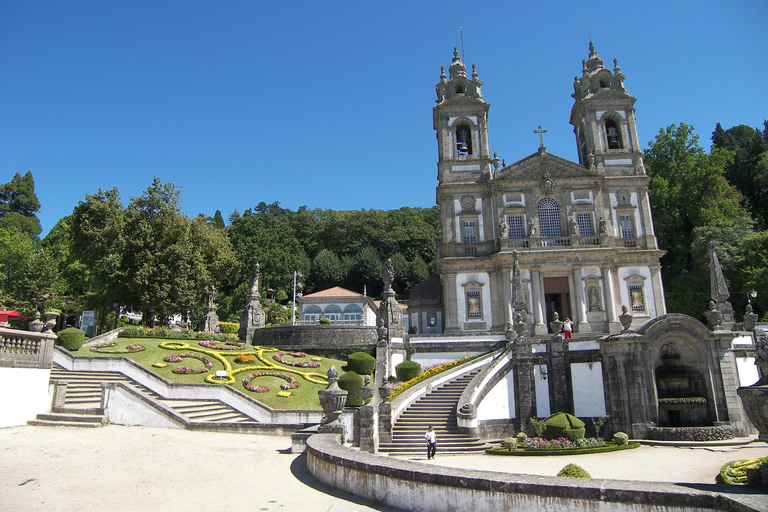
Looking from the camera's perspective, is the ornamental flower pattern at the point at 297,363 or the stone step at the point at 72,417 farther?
the ornamental flower pattern at the point at 297,363

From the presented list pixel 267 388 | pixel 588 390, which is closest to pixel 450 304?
pixel 588 390

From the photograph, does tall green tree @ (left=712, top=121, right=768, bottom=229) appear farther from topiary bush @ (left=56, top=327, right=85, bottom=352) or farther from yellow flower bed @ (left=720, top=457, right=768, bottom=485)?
topiary bush @ (left=56, top=327, right=85, bottom=352)

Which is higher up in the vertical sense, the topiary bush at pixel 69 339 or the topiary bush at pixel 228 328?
the topiary bush at pixel 228 328

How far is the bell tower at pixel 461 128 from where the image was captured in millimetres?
36500

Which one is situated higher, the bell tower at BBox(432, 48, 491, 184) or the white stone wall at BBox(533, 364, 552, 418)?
the bell tower at BBox(432, 48, 491, 184)

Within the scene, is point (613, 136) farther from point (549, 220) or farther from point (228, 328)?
point (228, 328)

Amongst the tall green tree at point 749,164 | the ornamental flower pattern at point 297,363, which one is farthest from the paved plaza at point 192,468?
the tall green tree at point 749,164

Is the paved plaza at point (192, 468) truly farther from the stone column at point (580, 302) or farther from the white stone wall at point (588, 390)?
the stone column at point (580, 302)

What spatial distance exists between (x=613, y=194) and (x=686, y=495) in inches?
1314

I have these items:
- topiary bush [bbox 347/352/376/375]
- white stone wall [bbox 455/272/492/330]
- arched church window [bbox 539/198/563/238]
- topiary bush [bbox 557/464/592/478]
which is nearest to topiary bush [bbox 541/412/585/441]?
topiary bush [bbox 557/464/592/478]

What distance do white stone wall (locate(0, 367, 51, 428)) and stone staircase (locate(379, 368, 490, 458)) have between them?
1101cm

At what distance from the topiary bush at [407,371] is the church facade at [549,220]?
962cm

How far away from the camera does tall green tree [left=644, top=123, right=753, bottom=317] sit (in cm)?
3806

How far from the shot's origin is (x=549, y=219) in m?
35.0
